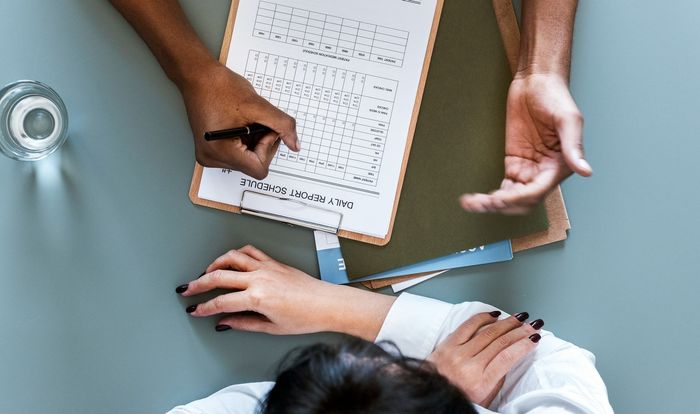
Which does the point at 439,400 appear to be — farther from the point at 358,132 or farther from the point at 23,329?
the point at 23,329

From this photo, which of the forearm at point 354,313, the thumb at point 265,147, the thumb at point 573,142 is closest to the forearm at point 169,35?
the thumb at point 265,147

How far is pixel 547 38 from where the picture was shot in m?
0.88

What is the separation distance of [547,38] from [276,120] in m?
0.38

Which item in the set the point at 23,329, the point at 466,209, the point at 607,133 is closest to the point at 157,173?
the point at 23,329

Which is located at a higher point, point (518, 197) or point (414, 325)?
point (518, 197)

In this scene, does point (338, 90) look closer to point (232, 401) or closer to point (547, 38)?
point (547, 38)

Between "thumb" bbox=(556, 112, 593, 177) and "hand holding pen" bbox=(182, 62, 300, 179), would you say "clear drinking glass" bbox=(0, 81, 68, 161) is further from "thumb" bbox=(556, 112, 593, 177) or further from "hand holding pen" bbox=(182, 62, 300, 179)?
→ "thumb" bbox=(556, 112, 593, 177)

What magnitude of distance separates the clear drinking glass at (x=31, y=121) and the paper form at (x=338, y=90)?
0.69 ft

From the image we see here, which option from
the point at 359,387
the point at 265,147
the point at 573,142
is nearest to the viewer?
the point at 359,387

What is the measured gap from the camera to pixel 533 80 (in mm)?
869

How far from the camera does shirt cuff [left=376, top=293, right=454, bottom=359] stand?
35.4 inches

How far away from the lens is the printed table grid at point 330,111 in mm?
923

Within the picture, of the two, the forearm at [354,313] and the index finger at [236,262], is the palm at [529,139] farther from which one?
the index finger at [236,262]

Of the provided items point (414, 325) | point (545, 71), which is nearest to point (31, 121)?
point (414, 325)
